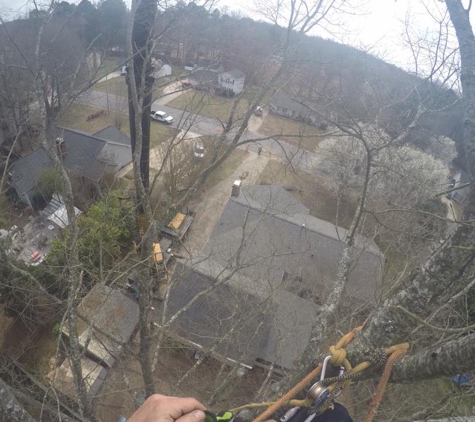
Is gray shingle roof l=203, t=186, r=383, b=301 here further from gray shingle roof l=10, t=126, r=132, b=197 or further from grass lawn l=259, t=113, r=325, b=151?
grass lawn l=259, t=113, r=325, b=151

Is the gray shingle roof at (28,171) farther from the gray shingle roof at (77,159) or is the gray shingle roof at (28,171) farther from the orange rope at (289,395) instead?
the orange rope at (289,395)

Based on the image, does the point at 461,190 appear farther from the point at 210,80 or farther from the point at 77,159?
the point at 77,159

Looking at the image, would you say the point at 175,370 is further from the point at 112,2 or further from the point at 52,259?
the point at 112,2

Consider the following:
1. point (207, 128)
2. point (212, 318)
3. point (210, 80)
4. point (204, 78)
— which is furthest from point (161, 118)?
point (210, 80)

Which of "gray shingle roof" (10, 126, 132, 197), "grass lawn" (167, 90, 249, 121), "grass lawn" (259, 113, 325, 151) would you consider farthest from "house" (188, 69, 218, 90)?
"grass lawn" (259, 113, 325, 151)

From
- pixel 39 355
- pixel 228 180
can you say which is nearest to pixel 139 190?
pixel 39 355

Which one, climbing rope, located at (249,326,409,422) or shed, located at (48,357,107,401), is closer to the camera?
climbing rope, located at (249,326,409,422)
